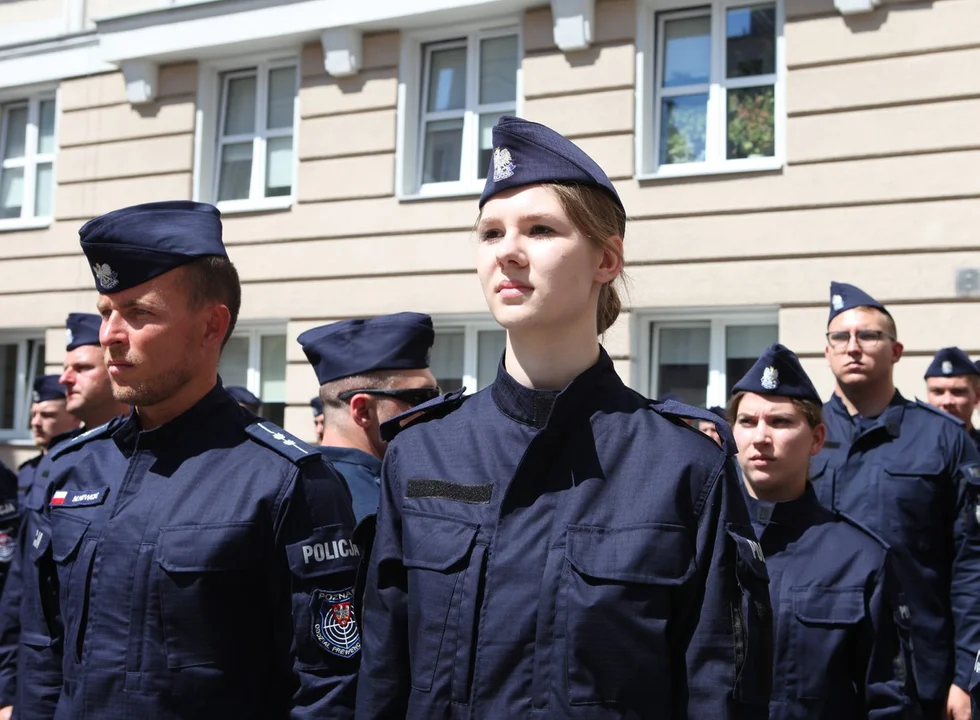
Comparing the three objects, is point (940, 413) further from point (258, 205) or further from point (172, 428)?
point (258, 205)

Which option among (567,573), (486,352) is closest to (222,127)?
(486,352)

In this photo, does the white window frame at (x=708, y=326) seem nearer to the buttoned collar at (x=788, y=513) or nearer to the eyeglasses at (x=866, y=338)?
the eyeglasses at (x=866, y=338)

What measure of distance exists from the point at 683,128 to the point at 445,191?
2.36 meters

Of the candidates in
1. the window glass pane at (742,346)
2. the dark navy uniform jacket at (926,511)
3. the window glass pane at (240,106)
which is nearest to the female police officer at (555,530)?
the dark navy uniform jacket at (926,511)

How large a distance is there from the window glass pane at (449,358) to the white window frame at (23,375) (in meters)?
5.40

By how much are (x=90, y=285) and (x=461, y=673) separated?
11864 mm

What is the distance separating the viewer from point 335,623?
2.70m

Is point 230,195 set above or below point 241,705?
above

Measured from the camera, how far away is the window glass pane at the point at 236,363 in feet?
41.6

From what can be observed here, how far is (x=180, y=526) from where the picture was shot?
273 cm

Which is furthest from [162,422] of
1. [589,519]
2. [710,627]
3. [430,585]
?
[710,627]

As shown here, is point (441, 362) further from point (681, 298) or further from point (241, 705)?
point (241, 705)

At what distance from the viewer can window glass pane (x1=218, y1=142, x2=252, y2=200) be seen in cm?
1263

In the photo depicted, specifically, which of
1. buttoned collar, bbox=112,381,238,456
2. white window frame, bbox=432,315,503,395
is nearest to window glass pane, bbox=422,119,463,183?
white window frame, bbox=432,315,503,395
